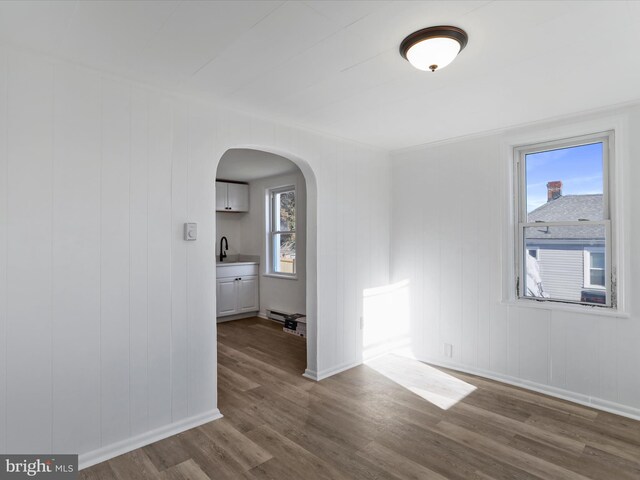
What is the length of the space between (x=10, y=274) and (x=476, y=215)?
3.70 m

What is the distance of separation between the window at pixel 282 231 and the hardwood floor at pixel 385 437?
2780 millimetres

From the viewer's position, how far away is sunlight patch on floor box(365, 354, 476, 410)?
3281 mm

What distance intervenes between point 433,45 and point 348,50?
46 cm

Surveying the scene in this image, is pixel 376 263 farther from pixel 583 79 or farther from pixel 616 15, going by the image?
pixel 616 15

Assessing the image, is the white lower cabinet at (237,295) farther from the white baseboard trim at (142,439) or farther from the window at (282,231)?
the white baseboard trim at (142,439)

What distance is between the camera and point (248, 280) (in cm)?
651

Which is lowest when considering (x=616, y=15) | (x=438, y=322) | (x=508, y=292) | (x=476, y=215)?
(x=438, y=322)

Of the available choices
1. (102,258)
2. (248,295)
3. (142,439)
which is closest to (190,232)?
(102,258)

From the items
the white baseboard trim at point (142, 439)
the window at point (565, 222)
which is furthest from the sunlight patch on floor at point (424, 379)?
the white baseboard trim at point (142, 439)

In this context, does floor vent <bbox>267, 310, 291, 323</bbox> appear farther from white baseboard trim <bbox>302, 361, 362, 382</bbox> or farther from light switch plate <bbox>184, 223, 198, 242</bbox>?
light switch plate <bbox>184, 223, 198, 242</bbox>

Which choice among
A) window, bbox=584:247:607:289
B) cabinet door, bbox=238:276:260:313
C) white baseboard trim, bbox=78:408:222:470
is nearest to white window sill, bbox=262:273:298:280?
cabinet door, bbox=238:276:260:313

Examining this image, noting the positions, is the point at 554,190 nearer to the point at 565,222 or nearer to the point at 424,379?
the point at 565,222

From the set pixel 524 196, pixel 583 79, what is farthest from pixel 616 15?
pixel 524 196

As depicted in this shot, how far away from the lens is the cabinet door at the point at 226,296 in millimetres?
6098
